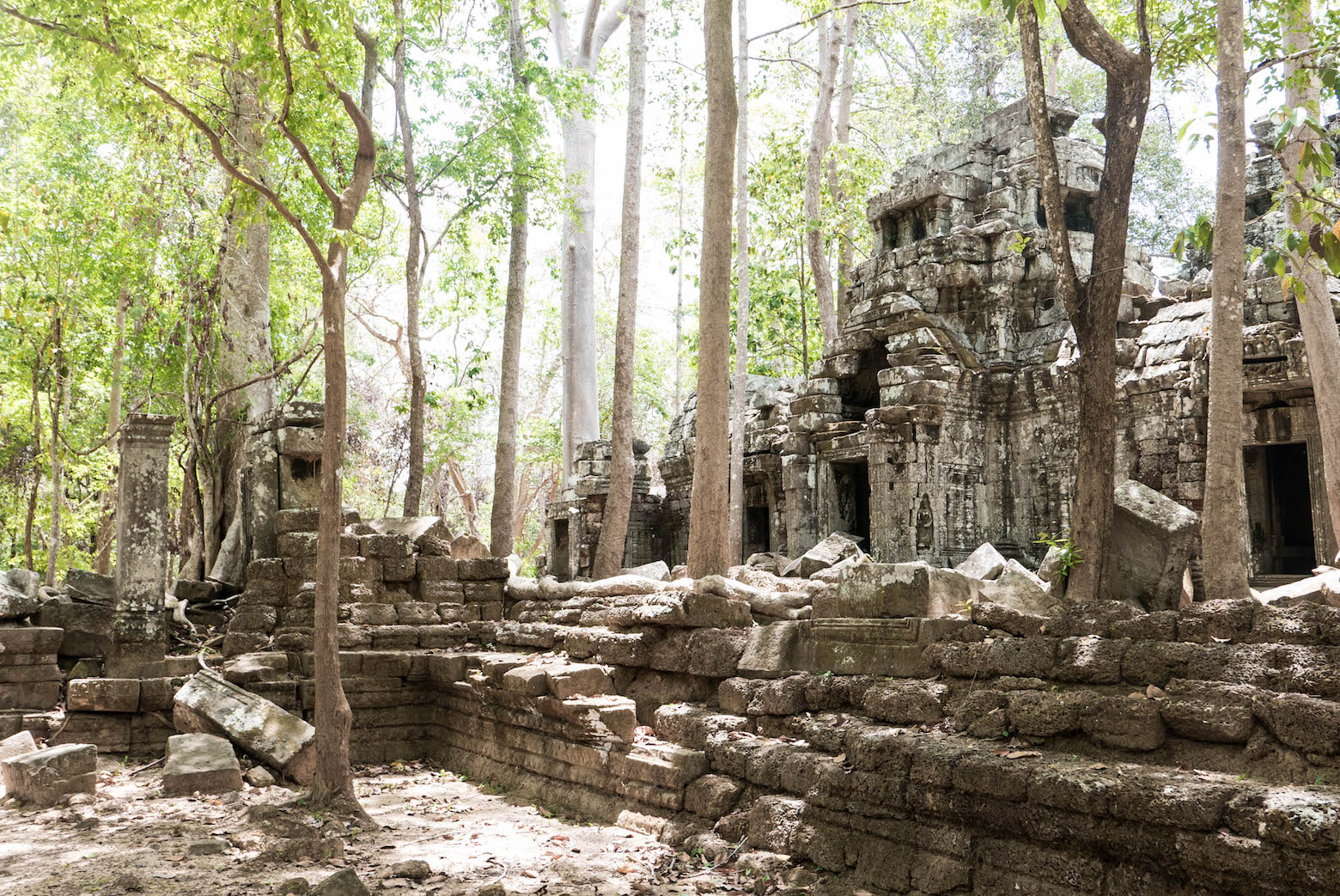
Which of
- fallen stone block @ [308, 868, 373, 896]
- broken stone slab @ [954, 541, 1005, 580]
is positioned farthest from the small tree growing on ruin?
broken stone slab @ [954, 541, 1005, 580]

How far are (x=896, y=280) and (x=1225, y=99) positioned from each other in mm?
8711

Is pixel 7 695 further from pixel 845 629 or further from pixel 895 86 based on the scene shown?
pixel 895 86

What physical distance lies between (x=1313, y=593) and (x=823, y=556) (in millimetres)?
6664

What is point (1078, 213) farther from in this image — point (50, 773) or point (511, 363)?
point (50, 773)

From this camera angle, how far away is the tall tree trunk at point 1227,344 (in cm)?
632

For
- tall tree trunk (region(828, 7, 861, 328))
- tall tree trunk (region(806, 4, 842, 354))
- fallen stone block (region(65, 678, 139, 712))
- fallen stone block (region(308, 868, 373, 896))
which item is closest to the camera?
fallen stone block (region(308, 868, 373, 896))

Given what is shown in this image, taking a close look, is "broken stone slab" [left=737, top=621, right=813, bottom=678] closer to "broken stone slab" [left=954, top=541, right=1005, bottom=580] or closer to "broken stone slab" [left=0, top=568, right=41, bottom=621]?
"broken stone slab" [left=954, top=541, right=1005, bottom=580]

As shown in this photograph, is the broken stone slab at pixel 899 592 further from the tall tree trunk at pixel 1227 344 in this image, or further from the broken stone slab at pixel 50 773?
the broken stone slab at pixel 50 773

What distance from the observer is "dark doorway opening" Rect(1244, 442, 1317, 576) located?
12172 mm

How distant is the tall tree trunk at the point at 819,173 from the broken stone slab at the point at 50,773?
46.7 ft

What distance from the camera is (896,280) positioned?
1600cm

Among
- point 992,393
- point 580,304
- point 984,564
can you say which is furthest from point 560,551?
point 984,564

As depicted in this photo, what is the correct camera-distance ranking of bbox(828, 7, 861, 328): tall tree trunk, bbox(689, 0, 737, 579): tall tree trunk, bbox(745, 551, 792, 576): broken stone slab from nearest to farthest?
bbox(689, 0, 737, 579): tall tree trunk < bbox(745, 551, 792, 576): broken stone slab < bbox(828, 7, 861, 328): tall tree trunk

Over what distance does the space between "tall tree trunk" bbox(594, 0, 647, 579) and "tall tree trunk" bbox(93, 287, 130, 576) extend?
6.58 meters
